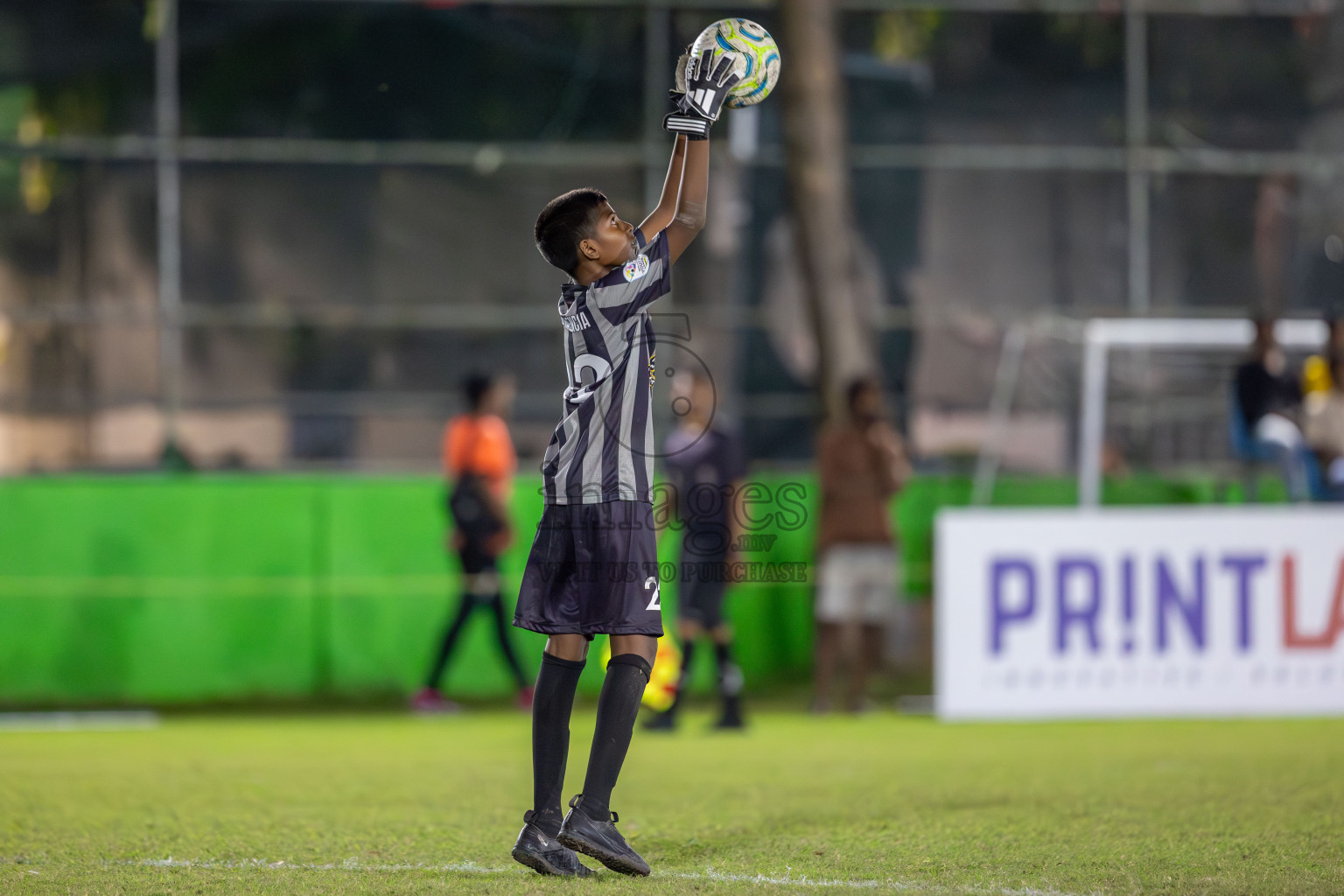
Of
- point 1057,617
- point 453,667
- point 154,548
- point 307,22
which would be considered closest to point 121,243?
point 307,22

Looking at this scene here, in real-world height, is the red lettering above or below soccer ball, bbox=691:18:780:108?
below

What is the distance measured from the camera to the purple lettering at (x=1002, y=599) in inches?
389

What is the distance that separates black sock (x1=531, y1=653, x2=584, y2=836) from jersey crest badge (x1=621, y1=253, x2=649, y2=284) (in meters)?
1.13

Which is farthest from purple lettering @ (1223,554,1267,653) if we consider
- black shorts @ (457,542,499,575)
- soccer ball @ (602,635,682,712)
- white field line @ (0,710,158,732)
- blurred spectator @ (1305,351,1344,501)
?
white field line @ (0,710,158,732)

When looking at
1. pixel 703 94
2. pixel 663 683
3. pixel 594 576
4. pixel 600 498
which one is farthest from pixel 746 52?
pixel 663 683

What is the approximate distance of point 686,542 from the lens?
1078cm

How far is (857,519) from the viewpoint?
34.6ft

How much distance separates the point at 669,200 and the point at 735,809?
244 centimetres

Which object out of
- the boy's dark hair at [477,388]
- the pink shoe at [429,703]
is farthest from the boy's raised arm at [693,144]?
the pink shoe at [429,703]

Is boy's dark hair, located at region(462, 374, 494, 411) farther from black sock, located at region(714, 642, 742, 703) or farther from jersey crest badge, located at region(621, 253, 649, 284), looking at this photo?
jersey crest badge, located at region(621, 253, 649, 284)

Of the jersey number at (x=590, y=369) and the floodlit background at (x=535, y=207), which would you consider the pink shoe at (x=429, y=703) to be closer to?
the floodlit background at (x=535, y=207)

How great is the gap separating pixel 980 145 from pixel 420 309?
5744mm

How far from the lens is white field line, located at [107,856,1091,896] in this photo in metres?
4.41

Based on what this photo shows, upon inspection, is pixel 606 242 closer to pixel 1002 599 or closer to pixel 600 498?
pixel 600 498
